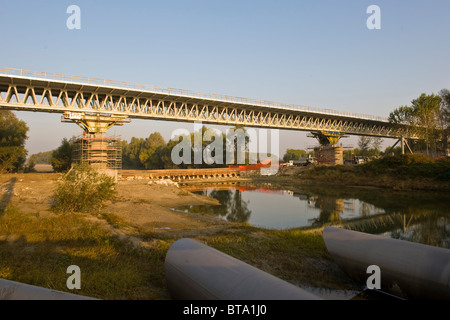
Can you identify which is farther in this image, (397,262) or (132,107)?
(132,107)

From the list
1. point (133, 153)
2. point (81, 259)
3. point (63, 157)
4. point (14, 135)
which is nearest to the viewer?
point (81, 259)

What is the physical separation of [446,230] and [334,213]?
801 cm

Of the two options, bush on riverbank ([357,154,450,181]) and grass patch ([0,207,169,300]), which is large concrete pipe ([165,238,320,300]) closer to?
grass patch ([0,207,169,300])

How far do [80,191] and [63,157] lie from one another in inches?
1531

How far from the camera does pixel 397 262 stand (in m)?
6.79

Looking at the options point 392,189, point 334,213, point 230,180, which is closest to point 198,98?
point 230,180

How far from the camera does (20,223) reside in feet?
37.9

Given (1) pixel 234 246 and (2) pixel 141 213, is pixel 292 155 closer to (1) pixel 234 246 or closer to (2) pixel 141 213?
(2) pixel 141 213

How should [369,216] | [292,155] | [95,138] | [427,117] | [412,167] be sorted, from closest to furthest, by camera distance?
[369,216] → [95,138] → [412,167] → [427,117] → [292,155]

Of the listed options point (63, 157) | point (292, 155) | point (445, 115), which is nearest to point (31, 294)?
point (63, 157)

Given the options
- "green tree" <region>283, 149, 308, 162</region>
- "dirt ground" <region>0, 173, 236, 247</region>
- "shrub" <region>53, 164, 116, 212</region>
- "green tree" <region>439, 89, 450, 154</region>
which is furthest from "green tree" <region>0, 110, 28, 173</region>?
"green tree" <region>283, 149, 308, 162</region>

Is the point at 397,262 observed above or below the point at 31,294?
below

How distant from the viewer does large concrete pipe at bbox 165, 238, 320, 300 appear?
4.26 meters
